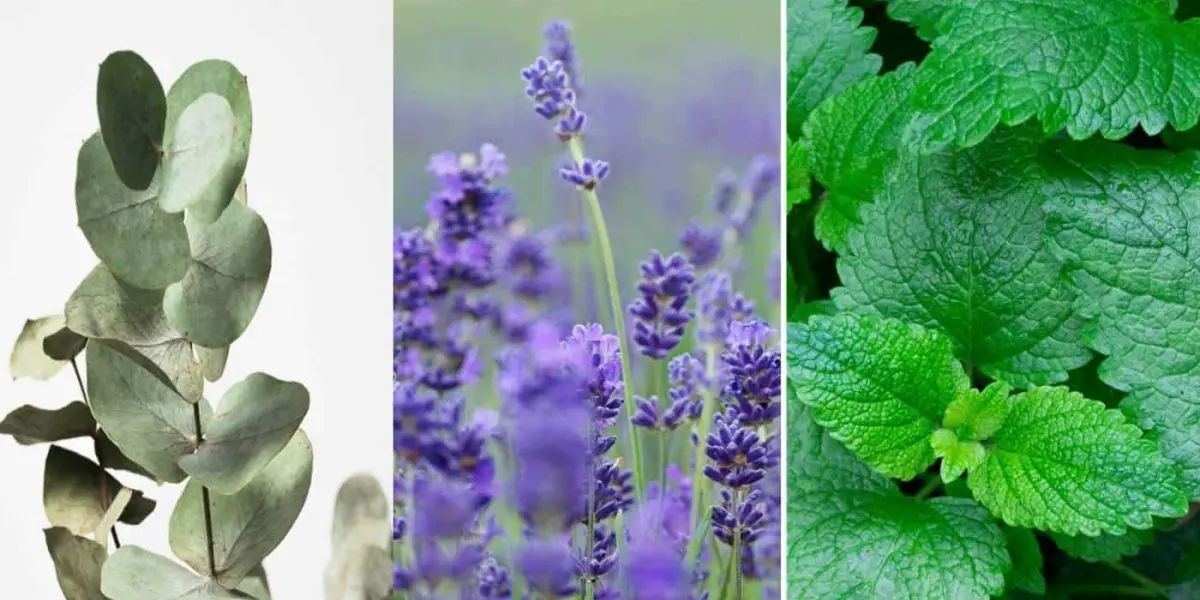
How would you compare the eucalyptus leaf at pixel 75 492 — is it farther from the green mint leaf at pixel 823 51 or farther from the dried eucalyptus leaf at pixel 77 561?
the green mint leaf at pixel 823 51

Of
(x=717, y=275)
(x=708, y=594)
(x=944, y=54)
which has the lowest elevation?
(x=708, y=594)

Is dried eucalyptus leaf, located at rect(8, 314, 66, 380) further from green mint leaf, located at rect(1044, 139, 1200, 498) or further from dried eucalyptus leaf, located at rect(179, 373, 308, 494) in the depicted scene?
green mint leaf, located at rect(1044, 139, 1200, 498)

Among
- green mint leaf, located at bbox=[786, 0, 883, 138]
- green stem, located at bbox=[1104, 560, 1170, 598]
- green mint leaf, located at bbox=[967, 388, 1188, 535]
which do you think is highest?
green mint leaf, located at bbox=[786, 0, 883, 138]

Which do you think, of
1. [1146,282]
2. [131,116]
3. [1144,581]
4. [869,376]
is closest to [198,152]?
[131,116]

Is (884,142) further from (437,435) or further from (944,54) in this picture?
(437,435)

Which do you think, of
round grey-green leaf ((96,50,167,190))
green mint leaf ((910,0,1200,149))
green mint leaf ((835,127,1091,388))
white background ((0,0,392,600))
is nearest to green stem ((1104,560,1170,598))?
green mint leaf ((835,127,1091,388))

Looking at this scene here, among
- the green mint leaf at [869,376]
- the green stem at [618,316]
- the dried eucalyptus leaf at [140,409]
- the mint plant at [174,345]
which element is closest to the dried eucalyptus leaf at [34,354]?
the mint plant at [174,345]

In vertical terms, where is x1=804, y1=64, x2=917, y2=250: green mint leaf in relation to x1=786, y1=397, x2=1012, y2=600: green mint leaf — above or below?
above

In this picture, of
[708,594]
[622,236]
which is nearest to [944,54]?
[622,236]
